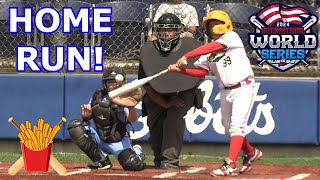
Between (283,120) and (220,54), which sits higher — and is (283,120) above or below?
below

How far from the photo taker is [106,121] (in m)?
8.17

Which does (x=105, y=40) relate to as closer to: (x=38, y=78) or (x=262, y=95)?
(x=38, y=78)

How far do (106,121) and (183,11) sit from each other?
2580 mm

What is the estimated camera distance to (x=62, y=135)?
10.6 metres

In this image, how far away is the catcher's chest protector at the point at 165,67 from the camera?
27.0 feet

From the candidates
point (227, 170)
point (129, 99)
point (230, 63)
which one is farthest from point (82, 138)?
point (230, 63)

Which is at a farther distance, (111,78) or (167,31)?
(167,31)

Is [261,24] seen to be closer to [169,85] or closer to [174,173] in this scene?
[169,85]

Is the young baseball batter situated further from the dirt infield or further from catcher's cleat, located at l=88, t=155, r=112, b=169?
catcher's cleat, located at l=88, t=155, r=112, b=169

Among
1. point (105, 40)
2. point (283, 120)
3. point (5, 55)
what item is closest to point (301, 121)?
point (283, 120)

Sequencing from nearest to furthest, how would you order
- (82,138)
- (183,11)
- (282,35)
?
(82,138)
(183,11)
(282,35)

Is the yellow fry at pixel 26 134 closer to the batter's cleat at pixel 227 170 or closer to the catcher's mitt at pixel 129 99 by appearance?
the catcher's mitt at pixel 129 99

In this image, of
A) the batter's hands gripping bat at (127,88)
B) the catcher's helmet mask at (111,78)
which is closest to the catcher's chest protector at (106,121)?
A: the catcher's helmet mask at (111,78)

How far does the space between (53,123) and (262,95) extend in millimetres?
2398
